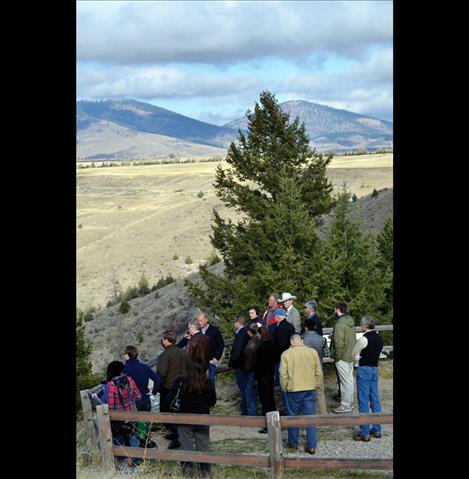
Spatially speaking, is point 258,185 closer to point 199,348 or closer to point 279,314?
point 279,314

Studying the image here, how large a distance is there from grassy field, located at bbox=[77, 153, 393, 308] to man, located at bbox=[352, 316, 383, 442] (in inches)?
1653

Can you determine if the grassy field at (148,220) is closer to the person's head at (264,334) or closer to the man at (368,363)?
the person's head at (264,334)

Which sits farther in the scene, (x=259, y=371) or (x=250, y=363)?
(x=250, y=363)

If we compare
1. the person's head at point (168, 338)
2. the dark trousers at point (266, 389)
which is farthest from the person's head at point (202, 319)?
the person's head at point (168, 338)

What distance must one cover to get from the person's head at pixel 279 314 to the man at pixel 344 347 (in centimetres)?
79

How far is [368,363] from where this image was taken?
37.0 feet

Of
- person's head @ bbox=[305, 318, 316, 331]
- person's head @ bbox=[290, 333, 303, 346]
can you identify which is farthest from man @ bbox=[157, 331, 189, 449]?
person's head @ bbox=[305, 318, 316, 331]

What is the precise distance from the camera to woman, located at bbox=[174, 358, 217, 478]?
9.58 m

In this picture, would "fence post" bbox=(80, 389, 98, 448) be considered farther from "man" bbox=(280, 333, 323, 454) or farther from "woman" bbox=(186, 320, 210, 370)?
"man" bbox=(280, 333, 323, 454)

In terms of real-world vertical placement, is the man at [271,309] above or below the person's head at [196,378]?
above

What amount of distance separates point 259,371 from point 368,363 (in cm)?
180

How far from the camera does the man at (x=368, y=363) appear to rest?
36.1 ft

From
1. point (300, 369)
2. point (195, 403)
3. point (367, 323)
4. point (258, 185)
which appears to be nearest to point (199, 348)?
point (195, 403)
